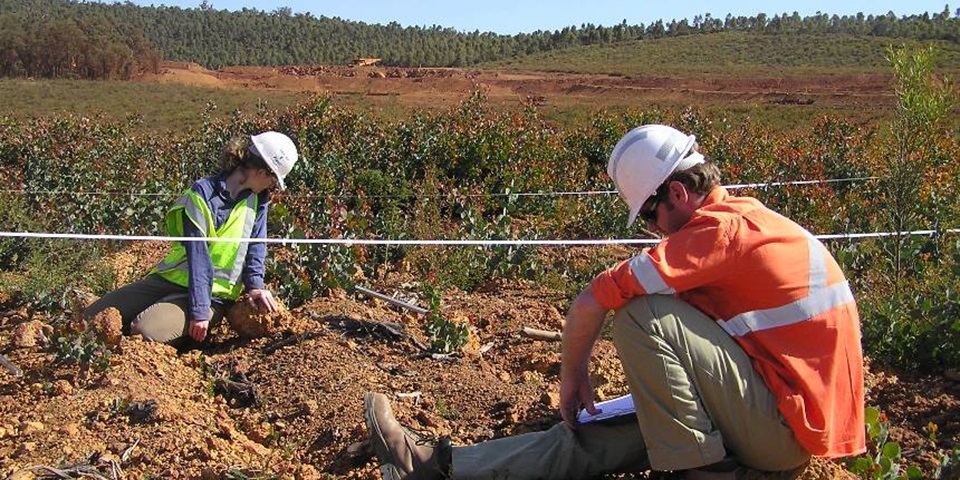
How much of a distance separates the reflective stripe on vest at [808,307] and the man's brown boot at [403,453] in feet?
3.21

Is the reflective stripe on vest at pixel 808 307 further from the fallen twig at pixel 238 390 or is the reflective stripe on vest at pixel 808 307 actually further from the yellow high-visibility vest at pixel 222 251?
the yellow high-visibility vest at pixel 222 251

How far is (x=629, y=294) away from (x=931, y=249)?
181 inches

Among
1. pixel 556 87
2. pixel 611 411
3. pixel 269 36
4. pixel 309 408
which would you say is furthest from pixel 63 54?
pixel 611 411

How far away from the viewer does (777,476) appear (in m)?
2.58

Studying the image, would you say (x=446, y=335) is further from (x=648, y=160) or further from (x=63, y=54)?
(x=63, y=54)

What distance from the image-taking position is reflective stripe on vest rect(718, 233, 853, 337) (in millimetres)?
2412

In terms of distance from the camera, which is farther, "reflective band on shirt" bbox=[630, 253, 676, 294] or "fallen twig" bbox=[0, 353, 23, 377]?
"fallen twig" bbox=[0, 353, 23, 377]

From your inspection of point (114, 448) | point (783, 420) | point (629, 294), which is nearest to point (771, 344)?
point (783, 420)

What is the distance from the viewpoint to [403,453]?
2.83m

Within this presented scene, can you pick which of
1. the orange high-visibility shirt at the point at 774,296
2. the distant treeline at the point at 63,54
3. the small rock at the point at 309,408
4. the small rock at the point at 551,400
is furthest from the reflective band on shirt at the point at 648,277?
the distant treeline at the point at 63,54

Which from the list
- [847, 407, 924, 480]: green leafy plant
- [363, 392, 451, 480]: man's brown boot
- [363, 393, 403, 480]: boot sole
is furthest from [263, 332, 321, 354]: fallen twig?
[847, 407, 924, 480]: green leafy plant

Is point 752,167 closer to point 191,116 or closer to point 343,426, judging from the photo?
point 343,426

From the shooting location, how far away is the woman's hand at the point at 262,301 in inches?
171

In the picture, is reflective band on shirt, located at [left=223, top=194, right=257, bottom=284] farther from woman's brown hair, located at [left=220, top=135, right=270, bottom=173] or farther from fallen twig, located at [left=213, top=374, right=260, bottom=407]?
fallen twig, located at [left=213, top=374, right=260, bottom=407]
